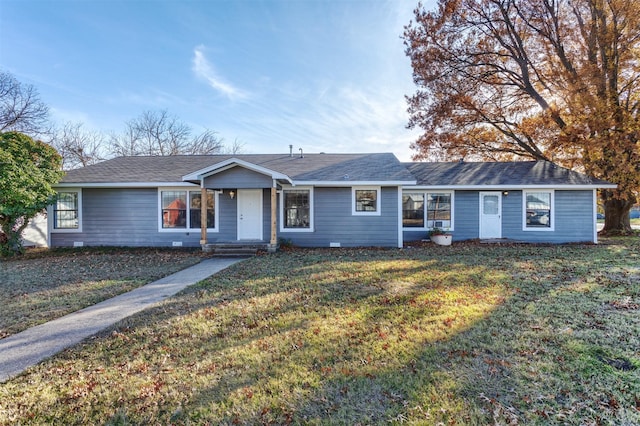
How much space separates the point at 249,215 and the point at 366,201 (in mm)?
4360

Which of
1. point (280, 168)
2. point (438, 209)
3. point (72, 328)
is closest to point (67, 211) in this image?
point (280, 168)

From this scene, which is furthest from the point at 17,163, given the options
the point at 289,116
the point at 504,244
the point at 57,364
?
the point at 504,244

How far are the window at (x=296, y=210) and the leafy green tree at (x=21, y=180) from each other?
773 centimetres

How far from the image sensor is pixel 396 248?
10422mm

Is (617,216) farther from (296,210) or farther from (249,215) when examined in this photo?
(249,215)

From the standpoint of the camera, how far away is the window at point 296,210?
10.8 metres

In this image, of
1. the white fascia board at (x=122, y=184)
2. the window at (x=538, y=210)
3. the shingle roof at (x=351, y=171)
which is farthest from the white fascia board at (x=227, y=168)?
the window at (x=538, y=210)

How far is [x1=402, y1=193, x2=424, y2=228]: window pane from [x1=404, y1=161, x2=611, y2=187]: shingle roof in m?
0.64

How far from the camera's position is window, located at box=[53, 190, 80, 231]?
1099 cm

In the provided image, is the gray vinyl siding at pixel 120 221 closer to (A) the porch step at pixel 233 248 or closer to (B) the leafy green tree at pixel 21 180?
(B) the leafy green tree at pixel 21 180

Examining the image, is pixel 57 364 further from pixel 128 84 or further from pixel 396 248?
pixel 128 84

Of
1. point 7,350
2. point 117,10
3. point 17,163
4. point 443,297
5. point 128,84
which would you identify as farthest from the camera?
point 128,84

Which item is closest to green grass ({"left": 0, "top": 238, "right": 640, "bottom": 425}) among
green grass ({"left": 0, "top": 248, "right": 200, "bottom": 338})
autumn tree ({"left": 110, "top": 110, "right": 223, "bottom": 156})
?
green grass ({"left": 0, "top": 248, "right": 200, "bottom": 338})

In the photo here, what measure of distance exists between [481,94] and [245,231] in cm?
1460
